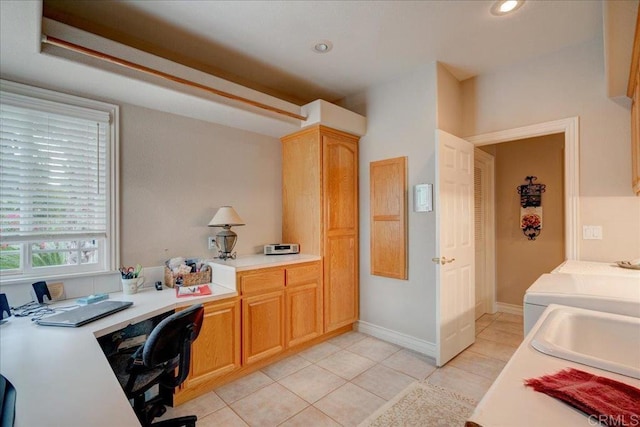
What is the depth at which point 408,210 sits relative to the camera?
3088mm

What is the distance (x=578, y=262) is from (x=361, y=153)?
2212mm

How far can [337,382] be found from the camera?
2447 mm

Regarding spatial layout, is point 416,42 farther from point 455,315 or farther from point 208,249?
point 208,249

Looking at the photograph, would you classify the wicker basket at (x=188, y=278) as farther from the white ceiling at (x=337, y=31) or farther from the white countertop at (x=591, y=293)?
the white countertop at (x=591, y=293)

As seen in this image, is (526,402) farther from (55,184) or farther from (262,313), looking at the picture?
(55,184)

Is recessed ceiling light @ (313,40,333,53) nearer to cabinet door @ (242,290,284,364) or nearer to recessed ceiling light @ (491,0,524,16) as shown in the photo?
recessed ceiling light @ (491,0,524,16)

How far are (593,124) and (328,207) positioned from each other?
2.36 metres

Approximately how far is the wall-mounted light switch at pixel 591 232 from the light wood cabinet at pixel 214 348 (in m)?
2.91

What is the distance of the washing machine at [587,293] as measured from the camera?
1349mm

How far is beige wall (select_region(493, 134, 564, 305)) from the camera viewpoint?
3764mm

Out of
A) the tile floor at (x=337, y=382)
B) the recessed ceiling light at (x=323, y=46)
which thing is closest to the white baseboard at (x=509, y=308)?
the tile floor at (x=337, y=382)

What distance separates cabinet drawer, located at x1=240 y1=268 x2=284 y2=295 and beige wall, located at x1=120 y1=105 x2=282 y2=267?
64 cm

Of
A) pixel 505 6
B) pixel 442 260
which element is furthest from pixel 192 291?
pixel 505 6

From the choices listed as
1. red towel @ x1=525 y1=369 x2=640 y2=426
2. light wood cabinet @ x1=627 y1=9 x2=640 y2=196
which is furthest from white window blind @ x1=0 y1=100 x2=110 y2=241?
light wood cabinet @ x1=627 y1=9 x2=640 y2=196
